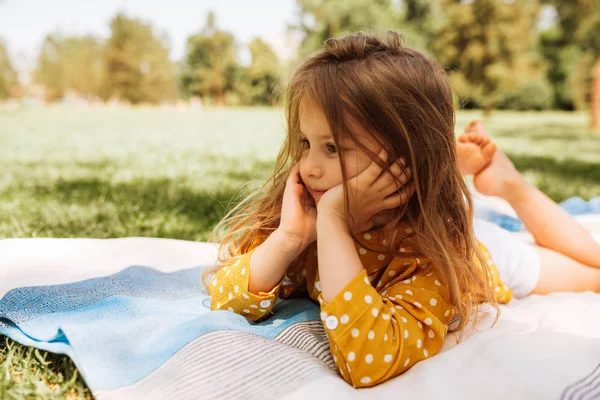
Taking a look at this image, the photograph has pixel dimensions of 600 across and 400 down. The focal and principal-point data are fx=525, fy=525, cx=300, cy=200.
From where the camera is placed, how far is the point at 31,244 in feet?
6.80

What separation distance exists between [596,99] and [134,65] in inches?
1409

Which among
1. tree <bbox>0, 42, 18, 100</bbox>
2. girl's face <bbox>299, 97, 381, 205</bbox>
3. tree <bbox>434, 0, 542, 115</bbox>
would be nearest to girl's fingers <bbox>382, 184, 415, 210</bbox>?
girl's face <bbox>299, 97, 381, 205</bbox>

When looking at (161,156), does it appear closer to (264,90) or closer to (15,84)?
(264,90)

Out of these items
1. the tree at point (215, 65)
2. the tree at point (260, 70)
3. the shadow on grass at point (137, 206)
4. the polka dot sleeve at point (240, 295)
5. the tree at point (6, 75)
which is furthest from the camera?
the tree at point (215, 65)

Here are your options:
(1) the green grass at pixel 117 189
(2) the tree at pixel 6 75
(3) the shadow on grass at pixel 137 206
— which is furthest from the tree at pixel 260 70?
(3) the shadow on grass at pixel 137 206

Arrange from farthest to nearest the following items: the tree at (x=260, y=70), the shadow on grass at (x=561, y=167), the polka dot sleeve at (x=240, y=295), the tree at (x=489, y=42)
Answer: the tree at (x=260, y=70) < the tree at (x=489, y=42) < the shadow on grass at (x=561, y=167) < the polka dot sleeve at (x=240, y=295)

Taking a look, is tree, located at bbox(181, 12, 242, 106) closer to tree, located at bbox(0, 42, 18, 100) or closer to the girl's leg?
tree, located at bbox(0, 42, 18, 100)

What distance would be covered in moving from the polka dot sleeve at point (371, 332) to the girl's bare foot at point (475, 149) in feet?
3.38

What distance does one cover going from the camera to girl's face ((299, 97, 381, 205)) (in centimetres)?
141

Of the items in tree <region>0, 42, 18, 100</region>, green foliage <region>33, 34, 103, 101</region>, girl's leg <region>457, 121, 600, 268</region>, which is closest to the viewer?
girl's leg <region>457, 121, 600, 268</region>

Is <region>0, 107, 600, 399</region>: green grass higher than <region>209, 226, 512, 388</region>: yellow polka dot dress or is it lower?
lower

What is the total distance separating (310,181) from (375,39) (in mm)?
478

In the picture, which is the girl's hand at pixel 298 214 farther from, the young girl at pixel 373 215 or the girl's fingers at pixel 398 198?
the girl's fingers at pixel 398 198

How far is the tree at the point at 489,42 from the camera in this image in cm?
1773
